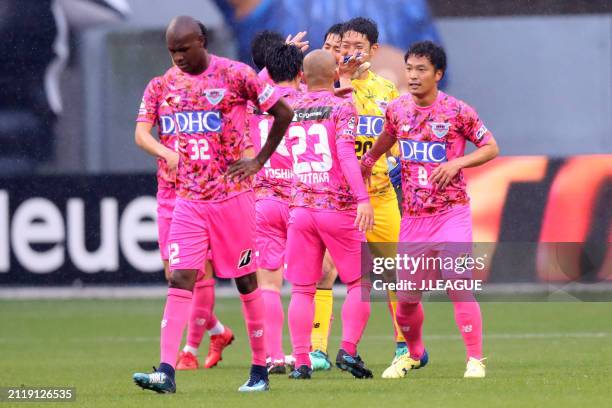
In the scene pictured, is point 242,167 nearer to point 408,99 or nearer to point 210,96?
point 210,96

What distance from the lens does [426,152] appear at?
927 centimetres

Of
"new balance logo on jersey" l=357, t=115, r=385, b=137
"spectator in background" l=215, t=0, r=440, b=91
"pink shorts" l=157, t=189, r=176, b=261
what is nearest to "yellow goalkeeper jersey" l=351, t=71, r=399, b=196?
"new balance logo on jersey" l=357, t=115, r=385, b=137

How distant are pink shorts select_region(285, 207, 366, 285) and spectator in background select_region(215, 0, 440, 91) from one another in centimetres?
768

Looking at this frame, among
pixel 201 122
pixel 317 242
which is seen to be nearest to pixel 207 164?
pixel 201 122

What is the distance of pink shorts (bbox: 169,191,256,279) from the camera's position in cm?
830

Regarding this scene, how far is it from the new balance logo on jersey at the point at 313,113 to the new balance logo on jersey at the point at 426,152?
552mm

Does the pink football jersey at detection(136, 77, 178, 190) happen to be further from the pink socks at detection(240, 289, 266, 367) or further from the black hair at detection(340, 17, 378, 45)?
the pink socks at detection(240, 289, 266, 367)

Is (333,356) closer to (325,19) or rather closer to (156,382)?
(156,382)

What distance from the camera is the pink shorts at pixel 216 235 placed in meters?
8.30

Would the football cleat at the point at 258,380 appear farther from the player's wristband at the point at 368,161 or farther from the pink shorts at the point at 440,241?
the player's wristband at the point at 368,161

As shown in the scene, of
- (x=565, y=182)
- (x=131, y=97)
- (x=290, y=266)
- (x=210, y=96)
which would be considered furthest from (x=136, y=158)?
(x=210, y=96)

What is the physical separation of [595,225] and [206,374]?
777 cm

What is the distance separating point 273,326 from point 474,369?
5.25ft

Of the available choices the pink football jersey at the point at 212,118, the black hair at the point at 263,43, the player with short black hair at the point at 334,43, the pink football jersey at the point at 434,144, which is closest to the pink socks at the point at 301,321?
the pink football jersey at the point at 434,144
